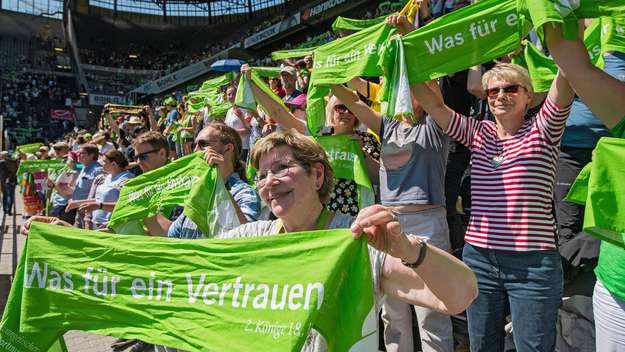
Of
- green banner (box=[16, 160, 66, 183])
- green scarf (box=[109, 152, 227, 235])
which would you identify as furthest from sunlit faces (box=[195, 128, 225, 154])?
green banner (box=[16, 160, 66, 183])

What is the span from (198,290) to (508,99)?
1846mm

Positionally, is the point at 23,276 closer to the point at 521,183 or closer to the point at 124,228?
the point at 124,228

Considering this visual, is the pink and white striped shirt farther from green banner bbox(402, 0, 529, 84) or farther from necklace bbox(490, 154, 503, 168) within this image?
green banner bbox(402, 0, 529, 84)

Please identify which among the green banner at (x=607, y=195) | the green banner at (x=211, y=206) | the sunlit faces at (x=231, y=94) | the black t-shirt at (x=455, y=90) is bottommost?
the green banner at (x=211, y=206)

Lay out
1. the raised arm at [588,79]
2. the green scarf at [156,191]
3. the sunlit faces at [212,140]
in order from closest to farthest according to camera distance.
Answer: the raised arm at [588,79]
the sunlit faces at [212,140]
the green scarf at [156,191]

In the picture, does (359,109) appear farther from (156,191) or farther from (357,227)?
(357,227)

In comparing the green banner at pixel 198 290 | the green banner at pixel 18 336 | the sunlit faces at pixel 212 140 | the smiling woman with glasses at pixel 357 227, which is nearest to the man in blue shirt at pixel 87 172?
the sunlit faces at pixel 212 140

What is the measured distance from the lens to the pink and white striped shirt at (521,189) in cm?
249

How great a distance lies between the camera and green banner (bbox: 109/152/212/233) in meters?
3.52

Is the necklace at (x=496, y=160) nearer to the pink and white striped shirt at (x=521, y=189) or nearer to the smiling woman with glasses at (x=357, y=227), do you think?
the pink and white striped shirt at (x=521, y=189)

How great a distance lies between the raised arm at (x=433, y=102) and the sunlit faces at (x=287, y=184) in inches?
47.6

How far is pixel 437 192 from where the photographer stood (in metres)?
3.17

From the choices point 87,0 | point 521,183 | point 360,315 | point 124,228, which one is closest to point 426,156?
point 521,183

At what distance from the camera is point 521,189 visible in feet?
8.37
